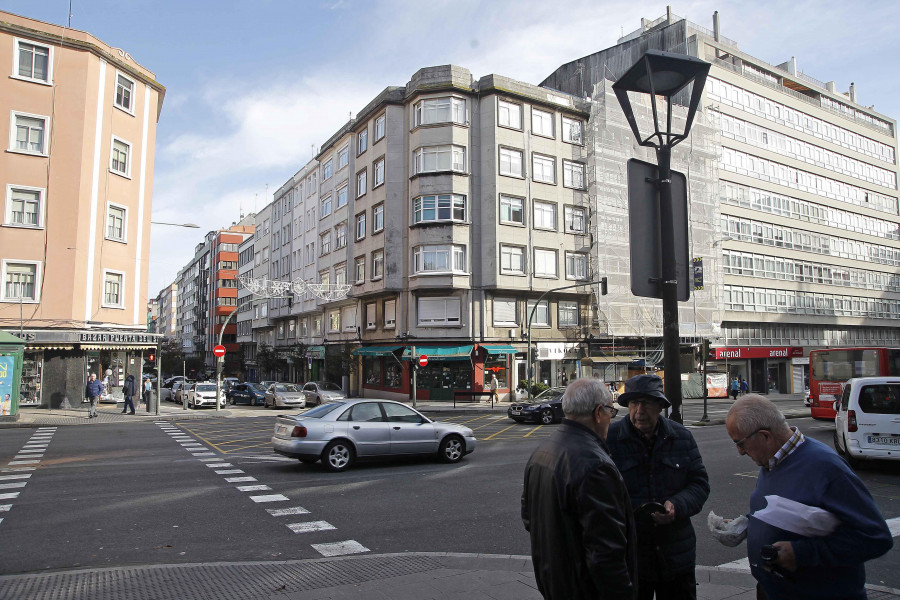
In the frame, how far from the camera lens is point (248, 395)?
129 ft

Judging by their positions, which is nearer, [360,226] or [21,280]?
[21,280]

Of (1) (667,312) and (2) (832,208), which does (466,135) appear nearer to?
(1) (667,312)

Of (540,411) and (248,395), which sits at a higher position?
(540,411)

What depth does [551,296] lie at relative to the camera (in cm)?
3900

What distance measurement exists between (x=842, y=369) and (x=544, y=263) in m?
19.9

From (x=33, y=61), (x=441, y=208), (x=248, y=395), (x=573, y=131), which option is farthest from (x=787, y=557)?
(x=573, y=131)

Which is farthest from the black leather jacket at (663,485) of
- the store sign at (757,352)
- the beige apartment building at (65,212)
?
the store sign at (757,352)

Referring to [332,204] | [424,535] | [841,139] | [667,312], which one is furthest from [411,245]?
[841,139]

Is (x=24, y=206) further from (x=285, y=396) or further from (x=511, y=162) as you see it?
(x=511, y=162)

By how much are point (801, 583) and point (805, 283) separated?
5861cm

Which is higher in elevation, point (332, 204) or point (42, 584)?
point (332, 204)

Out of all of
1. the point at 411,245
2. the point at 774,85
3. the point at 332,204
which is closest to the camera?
the point at 411,245

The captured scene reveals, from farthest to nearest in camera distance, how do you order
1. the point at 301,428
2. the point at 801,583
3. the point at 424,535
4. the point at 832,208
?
the point at 832,208, the point at 301,428, the point at 424,535, the point at 801,583

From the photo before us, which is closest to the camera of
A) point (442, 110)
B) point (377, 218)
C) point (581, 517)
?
point (581, 517)
